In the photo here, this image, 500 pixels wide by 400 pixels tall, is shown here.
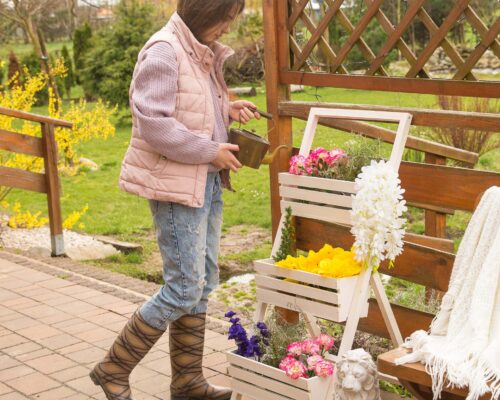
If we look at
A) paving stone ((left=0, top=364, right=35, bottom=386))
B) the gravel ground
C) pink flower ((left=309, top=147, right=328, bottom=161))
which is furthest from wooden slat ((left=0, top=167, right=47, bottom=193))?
pink flower ((left=309, top=147, right=328, bottom=161))

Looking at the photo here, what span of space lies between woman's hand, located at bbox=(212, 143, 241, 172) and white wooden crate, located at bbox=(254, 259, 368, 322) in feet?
1.34

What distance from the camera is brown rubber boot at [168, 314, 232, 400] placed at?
139 inches

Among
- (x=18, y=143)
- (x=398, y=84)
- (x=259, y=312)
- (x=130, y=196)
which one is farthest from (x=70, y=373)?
(x=130, y=196)

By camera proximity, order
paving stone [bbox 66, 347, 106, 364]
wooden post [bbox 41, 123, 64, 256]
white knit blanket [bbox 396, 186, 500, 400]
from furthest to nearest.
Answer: wooden post [bbox 41, 123, 64, 256] → paving stone [bbox 66, 347, 106, 364] → white knit blanket [bbox 396, 186, 500, 400]

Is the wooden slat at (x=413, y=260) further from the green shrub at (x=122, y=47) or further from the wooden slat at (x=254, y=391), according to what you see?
the green shrub at (x=122, y=47)

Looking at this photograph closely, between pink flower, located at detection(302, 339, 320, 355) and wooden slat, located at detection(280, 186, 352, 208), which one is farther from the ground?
wooden slat, located at detection(280, 186, 352, 208)

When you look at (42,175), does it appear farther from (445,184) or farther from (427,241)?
(445,184)

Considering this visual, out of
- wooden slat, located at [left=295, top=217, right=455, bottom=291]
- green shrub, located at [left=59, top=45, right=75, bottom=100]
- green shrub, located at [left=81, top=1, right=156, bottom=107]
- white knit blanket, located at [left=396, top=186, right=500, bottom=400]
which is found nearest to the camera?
white knit blanket, located at [left=396, top=186, right=500, bottom=400]

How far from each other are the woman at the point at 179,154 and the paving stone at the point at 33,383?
0.55m

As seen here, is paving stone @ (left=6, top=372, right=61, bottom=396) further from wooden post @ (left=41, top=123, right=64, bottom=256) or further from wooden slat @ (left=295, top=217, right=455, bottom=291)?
wooden post @ (left=41, top=123, right=64, bottom=256)

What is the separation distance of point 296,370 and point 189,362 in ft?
2.15

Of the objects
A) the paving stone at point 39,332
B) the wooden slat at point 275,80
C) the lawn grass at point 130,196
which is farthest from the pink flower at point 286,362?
the lawn grass at point 130,196

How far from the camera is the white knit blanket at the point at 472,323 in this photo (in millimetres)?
2646

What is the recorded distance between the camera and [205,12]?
3141 mm
